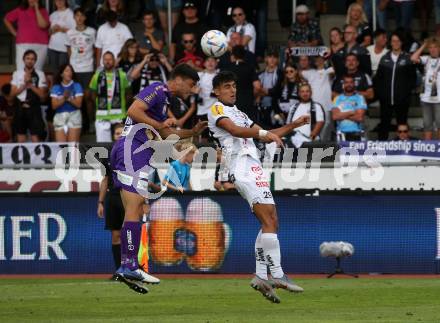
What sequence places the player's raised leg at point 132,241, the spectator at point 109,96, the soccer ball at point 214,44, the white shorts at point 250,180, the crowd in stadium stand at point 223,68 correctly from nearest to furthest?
the player's raised leg at point 132,241, the white shorts at point 250,180, the soccer ball at point 214,44, the crowd in stadium stand at point 223,68, the spectator at point 109,96

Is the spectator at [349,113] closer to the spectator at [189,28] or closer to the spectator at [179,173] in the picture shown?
the spectator at [179,173]

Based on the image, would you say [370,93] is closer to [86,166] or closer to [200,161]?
[200,161]

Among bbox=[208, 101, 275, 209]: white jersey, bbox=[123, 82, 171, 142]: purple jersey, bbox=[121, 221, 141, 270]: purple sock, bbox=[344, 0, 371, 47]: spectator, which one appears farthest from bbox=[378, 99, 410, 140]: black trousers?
bbox=[121, 221, 141, 270]: purple sock

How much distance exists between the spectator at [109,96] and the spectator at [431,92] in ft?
18.7

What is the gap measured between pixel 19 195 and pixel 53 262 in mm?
1264

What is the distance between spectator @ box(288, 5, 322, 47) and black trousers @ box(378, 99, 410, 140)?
82.9 inches

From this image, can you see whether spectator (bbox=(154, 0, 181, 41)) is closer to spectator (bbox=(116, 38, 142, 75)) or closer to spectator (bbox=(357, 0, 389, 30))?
spectator (bbox=(116, 38, 142, 75))

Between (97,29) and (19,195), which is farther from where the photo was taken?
(97,29)

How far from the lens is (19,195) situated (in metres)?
18.4

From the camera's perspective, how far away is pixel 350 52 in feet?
69.3

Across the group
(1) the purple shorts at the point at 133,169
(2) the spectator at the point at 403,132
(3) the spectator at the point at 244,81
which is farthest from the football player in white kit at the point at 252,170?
(2) the spectator at the point at 403,132

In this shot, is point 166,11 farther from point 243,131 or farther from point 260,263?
point 260,263

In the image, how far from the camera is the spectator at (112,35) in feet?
72.7

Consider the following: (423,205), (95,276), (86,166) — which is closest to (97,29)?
(86,166)
